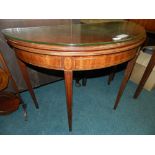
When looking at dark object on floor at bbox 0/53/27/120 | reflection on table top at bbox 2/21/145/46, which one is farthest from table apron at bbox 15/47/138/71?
dark object on floor at bbox 0/53/27/120

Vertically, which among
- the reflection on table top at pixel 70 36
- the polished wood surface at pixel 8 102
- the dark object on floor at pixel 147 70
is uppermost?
the reflection on table top at pixel 70 36

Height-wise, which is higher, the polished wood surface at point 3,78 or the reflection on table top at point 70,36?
the reflection on table top at point 70,36

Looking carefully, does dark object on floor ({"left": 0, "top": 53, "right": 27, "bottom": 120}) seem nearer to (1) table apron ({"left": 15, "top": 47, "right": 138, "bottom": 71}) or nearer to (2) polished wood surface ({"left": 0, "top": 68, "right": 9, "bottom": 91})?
(2) polished wood surface ({"left": 0, "top": 68, "right": 9, "bottom": 91})

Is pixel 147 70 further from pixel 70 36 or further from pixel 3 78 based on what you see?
pixel 3 78

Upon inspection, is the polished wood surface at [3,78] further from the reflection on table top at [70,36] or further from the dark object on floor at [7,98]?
the reflection on table top at [70,36]

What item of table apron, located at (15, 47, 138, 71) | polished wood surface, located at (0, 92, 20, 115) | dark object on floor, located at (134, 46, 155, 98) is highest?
table apron, located at (15, 47, 138, 71)

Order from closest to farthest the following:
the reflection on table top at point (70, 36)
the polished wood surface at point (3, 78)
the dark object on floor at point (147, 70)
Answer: the reflection on table top at point (70, 36) → the polished wood surface at point (3, 78) → the dark object on floor at point (147, 70)

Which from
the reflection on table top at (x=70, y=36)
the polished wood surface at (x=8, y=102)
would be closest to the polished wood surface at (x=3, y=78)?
the polished wood surface at (x=8, y=102)

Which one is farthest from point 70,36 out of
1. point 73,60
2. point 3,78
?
point 3,78

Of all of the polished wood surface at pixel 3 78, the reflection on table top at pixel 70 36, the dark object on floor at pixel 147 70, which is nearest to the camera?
the reflection on table top at pixel 70 36

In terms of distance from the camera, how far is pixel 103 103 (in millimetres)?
1283

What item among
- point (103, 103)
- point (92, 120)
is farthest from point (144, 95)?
point (92, 120)

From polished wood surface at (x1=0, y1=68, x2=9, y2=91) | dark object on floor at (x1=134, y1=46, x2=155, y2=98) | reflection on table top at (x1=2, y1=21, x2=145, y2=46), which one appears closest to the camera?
reflection on table top at (x1=2, y1=21, x2=145, y2=46)
